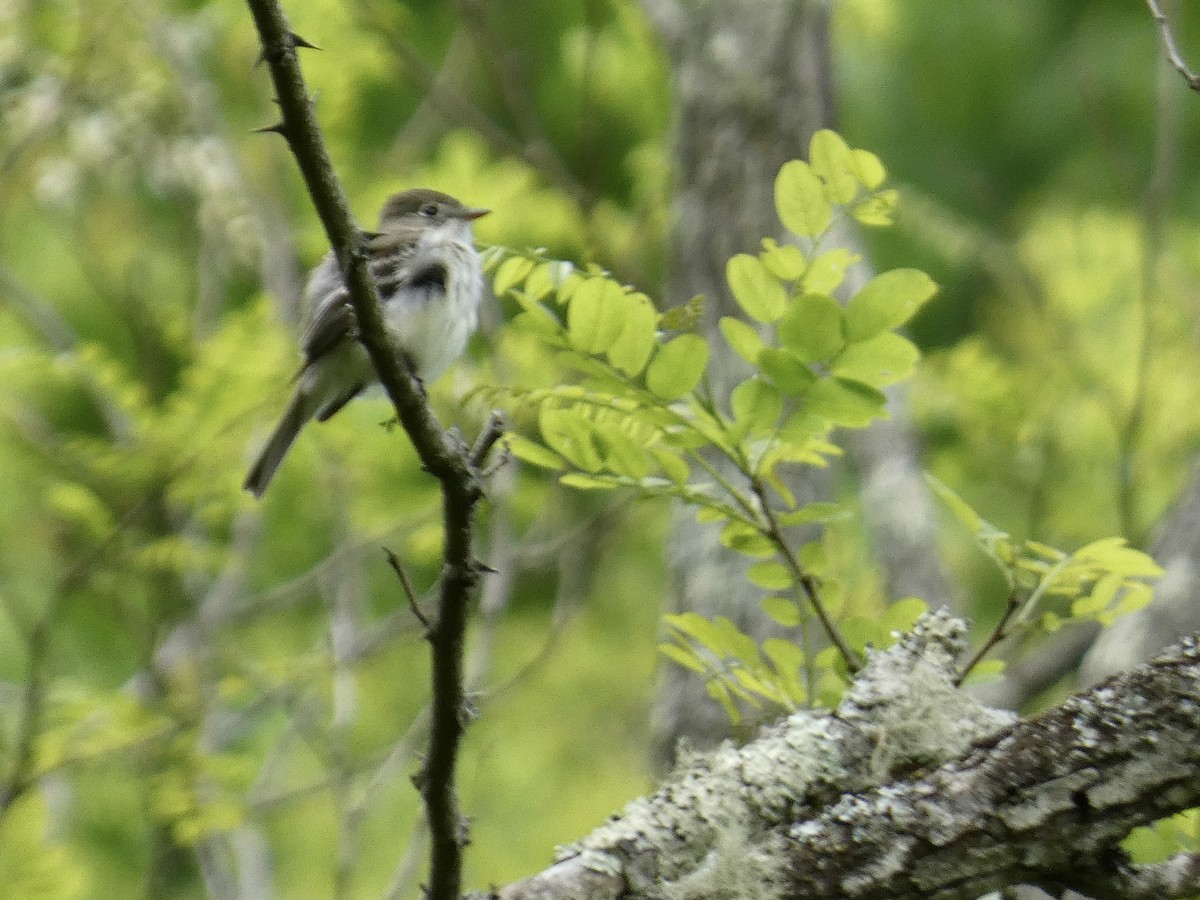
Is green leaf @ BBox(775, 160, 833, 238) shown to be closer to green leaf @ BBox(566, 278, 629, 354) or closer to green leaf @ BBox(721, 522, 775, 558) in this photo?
green leaf @ BBox(566, 278, 629, 354)

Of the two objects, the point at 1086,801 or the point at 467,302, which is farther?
the point at 467,302

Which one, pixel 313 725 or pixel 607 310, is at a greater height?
pixel 313 725

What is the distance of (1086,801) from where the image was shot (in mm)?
1677

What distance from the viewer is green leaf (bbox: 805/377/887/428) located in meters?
1.86

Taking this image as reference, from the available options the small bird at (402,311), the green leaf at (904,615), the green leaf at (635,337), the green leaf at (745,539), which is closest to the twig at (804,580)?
the green leaf at (745,539)

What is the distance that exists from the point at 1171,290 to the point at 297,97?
227 inches

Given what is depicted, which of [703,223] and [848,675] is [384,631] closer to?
[703,223]

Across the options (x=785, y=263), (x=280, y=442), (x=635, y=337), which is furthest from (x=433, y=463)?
(x=280, y=442)

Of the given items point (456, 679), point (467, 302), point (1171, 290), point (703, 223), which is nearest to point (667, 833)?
point (456, 679)

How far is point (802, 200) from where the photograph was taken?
1.94 meters

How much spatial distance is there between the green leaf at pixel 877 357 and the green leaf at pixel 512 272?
0.45 m

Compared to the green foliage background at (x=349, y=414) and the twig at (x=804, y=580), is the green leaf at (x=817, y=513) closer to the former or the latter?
the twig at (x=804, y=580)

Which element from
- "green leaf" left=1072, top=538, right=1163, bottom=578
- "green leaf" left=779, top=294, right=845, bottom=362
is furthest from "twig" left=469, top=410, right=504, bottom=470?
"green leaf" left=1072, top=538, right=1163, bottom=578

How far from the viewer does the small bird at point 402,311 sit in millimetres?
3561
